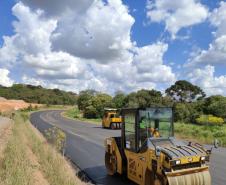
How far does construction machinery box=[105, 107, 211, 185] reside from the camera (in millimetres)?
9320

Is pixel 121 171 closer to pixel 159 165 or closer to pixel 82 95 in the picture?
pixel 159 165

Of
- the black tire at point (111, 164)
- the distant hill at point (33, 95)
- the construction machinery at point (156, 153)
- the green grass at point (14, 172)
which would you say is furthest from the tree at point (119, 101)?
the distant hill at point (33, 95)

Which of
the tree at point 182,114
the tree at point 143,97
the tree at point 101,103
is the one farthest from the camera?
the tree at point 101,103

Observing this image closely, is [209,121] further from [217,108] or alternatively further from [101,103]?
[101,103]

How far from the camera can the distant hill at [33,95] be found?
15925cm

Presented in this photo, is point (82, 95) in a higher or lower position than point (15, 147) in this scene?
higher

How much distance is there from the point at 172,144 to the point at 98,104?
2505 inches

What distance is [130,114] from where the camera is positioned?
11227mm

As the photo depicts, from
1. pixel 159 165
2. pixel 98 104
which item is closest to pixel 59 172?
pixel 159 165

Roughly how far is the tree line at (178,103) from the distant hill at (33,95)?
7544 centimetres

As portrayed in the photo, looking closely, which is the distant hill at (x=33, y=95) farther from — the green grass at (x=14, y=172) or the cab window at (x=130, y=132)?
the cab window at (x=130, y=132)

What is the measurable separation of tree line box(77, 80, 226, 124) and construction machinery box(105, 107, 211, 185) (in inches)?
1461

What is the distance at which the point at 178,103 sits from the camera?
6731 cm

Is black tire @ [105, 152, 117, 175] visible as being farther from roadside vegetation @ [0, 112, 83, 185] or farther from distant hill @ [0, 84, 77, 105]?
distant hill @ [0, 84, 77, 105]
